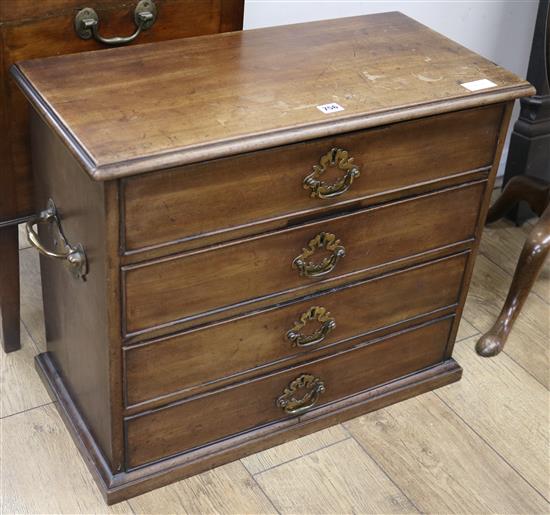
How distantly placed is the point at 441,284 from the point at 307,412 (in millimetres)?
365

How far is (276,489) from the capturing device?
68.4 inches

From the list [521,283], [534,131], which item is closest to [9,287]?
[521,283]

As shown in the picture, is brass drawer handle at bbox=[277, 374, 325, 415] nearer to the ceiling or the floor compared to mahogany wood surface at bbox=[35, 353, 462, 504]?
nearer to the ceiling

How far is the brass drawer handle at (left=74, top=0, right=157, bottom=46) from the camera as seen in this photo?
159 centimetres

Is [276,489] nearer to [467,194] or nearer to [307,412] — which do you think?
[307,412]

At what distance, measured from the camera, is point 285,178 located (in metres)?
1.49

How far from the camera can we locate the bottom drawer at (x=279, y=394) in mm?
1670

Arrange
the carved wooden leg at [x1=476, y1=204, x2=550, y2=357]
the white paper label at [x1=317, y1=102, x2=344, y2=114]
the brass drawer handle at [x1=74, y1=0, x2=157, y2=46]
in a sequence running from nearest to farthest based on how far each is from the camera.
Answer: the white paper label at [x1=317, y1=102, x2=344, y2=114] → the brass drawer handle at [x1=74, y1=0, x2=157, y2=46] → the carved wooden leg at [x1=476, y1=204, x2=550, y2=357]

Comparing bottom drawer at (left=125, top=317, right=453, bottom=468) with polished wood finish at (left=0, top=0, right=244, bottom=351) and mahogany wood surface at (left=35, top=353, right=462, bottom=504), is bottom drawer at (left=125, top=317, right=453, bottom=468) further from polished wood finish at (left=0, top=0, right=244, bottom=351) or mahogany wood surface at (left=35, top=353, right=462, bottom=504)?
polished wood finish at (left=0, top=0, right=244, bottom=351)

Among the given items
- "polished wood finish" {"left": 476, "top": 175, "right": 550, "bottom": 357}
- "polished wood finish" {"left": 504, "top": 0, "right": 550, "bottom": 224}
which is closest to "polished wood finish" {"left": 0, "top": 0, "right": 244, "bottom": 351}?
"polished wood finish" {"left": 476, "top": 175, "right": 550, "bottom": 357}

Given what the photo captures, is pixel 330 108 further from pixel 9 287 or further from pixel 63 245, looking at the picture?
pixel 9 287

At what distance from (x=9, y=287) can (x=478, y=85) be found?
3.29 ft

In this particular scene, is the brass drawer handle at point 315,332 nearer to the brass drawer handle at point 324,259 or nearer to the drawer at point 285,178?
the brass drawer handle at point 324,259

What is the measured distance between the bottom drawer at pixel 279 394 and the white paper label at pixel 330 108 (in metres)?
0.52
